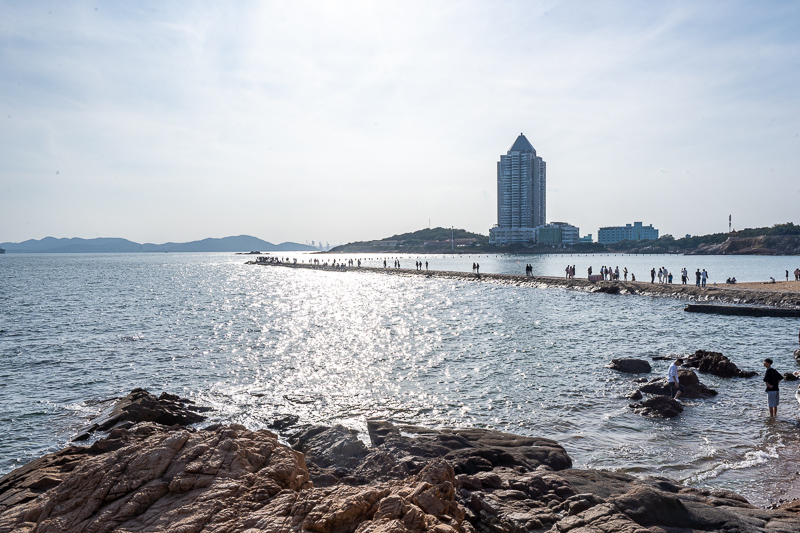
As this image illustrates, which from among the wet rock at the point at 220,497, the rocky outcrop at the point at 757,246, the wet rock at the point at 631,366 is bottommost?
the wet rock at the point at 631,366

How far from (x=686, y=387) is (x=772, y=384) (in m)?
3.11

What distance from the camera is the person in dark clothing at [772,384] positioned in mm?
13922

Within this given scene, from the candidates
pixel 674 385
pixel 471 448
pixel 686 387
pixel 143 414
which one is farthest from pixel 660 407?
pixel 143 414

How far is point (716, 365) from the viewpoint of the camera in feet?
65.8

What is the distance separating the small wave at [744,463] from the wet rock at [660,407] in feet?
9.46

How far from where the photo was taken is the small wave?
10742 millimetres

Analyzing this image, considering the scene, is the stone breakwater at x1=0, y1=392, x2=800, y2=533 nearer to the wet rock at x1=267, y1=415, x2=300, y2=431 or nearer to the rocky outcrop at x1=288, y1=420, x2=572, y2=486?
the rocky outcrop at x1=288, y1=420, x2=572, y2=486

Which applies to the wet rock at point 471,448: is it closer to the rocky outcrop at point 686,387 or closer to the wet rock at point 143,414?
the wet rock at point 143,414

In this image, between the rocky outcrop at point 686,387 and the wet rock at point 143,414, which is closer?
the wet rock at point 143,414

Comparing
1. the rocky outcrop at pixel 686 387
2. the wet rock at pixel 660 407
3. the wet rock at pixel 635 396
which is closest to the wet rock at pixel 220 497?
the wet rock at pixel 660 407

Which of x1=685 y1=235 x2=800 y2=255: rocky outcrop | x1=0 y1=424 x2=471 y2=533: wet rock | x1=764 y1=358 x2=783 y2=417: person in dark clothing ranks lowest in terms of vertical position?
x1=764 y1=358 x2=783 y2=417: person in dark clothing

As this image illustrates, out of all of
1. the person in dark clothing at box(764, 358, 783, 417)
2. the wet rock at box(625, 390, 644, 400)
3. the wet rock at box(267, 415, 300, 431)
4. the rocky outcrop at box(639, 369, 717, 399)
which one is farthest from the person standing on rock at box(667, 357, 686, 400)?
the wet rock at box(267, 415, 300, 431)

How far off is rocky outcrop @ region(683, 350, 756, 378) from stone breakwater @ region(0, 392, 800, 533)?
12385mm

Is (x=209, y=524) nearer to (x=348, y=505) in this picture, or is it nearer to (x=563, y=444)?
(x=348, y=505)
